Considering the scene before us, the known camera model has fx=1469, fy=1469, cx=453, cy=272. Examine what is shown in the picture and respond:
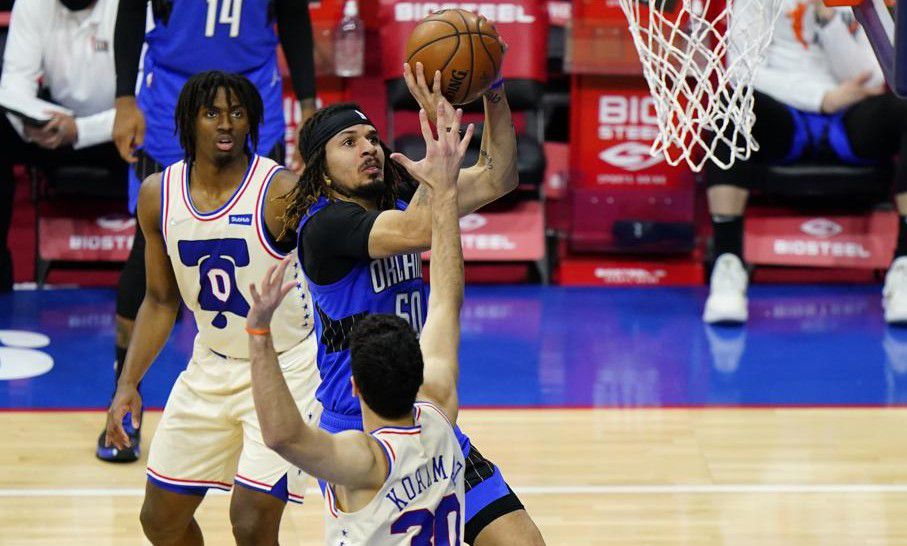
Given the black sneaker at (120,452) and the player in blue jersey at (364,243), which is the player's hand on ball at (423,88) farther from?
the black sneaker at (120,452)

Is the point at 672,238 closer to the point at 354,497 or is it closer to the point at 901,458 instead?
Result: the point at 901,458

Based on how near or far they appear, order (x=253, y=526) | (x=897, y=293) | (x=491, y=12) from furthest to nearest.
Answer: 1. (x=491, y=12)
2. (x=897, y=293)
3. (x=253, y=526)

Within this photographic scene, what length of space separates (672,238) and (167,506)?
188 inches

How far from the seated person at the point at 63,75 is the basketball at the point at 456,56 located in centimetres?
429

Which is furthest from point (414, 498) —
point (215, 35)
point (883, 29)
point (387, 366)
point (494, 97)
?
point (215, 35)

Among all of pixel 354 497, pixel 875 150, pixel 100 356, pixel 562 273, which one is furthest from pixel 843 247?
pixel 354 497

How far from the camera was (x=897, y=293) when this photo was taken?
751 cm

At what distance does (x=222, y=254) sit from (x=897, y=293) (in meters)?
4.40

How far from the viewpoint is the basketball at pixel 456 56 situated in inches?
147

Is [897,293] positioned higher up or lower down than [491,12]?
lower down

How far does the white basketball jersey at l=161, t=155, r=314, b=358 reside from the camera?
4238 mm

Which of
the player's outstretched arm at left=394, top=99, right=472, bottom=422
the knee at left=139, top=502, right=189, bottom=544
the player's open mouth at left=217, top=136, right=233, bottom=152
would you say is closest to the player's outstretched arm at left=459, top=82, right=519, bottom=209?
the player's outstretched arm at left=394, top=99, right=472, bottom=422

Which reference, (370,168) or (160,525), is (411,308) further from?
(160,525)

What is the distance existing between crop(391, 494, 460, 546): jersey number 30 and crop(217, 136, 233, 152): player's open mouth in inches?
61.2
